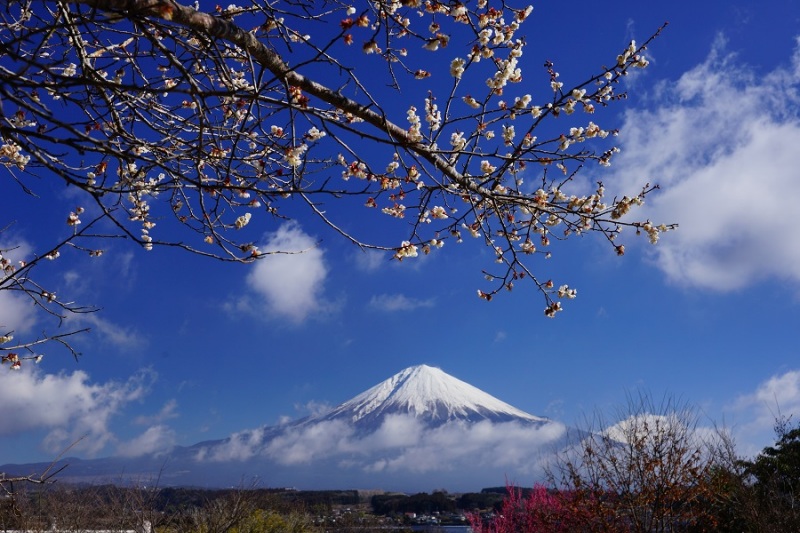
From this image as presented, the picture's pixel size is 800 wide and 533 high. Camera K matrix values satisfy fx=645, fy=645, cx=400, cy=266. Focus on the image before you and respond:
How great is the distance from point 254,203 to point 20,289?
1413 mm

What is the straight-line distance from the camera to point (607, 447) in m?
9.84

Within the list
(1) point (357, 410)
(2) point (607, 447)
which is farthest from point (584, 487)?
(1) point (357, 410)

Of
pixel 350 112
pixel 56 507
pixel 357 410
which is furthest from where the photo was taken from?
pixel 357 410

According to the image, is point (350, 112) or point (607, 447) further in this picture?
point (607, 447)

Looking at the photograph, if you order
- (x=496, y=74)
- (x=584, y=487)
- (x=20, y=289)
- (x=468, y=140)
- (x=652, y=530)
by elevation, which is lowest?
(x=652, y=530)

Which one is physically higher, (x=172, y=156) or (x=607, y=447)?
(x=172, y=156)

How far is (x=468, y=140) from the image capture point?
3.20 metres

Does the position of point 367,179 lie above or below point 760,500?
above

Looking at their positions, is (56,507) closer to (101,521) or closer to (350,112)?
(101,521)

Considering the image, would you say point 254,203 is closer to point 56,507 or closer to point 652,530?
point 652,530

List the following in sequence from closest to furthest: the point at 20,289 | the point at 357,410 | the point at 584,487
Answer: the point at 20,289 < the point at 584,487 < the point at 357,410

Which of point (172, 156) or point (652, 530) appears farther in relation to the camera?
point (652, 530)

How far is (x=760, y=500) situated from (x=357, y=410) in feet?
286

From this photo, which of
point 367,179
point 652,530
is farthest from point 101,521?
point 367,179
